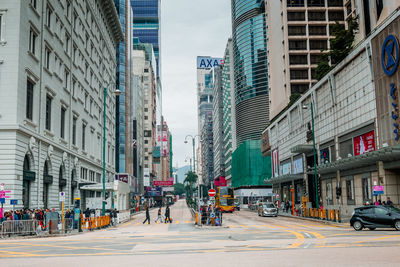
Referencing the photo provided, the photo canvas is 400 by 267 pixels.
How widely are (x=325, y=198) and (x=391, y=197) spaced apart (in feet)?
58.1

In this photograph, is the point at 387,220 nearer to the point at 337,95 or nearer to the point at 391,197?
the point at 391,197

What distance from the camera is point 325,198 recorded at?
53.4 metres

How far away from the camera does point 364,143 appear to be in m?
41.4

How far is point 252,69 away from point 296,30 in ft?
176

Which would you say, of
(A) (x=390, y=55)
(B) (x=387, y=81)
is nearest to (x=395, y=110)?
(B) (x=387, y=81)

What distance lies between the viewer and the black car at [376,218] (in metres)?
23.8

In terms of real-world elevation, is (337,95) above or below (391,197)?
above

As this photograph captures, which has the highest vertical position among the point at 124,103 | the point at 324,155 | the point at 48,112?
the point at 124,103

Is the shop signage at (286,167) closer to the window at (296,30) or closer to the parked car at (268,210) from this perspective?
the parked car at (268,210)

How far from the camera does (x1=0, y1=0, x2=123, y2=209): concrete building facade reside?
31203 mm

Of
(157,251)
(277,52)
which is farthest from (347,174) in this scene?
(277,52)

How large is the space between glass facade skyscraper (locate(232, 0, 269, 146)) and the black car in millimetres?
107523

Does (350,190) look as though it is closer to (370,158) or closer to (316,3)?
(370,158)

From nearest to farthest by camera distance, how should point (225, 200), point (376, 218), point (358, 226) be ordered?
1. point (376, 218)
2. point (358, 226)
3. point (225, 200)
